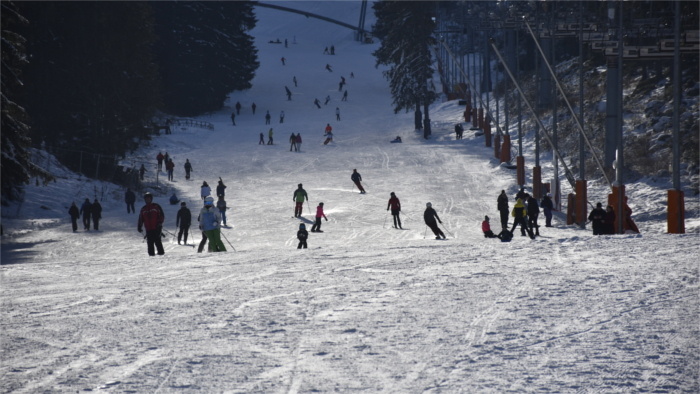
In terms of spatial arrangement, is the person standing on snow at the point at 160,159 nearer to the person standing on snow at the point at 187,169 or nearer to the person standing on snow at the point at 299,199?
the person standing on snow at the point at 187,169

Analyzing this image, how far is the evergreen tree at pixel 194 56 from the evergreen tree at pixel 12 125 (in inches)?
1558

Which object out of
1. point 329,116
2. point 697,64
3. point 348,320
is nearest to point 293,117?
point 329,116

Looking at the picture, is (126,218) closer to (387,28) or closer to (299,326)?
(299,326)

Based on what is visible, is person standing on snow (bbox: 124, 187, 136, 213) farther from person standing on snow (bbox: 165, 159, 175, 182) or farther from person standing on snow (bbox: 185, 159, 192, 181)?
person standing on snow (bbox: 185, 159, 192, 181)

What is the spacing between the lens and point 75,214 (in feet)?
98.9

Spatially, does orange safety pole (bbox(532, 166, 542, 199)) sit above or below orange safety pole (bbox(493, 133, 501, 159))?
below

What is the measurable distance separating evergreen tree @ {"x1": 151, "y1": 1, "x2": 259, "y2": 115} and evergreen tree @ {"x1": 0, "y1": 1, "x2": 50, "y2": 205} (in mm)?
39562

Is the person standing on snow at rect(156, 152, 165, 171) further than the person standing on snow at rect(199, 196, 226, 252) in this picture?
Yes

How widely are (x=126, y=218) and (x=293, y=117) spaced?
3570cm

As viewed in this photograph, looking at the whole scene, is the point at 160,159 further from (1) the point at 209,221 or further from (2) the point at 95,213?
(1) the point at 209,221

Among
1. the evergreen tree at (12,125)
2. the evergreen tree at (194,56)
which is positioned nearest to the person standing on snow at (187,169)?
the evergreen tree at (12,125)

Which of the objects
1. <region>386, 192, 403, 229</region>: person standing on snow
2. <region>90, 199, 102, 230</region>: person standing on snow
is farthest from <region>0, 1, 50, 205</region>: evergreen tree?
<region>386, 192, 403, 229</region>: person standing on snow

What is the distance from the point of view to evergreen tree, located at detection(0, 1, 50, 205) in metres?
27.7

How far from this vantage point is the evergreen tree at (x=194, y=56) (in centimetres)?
6988
